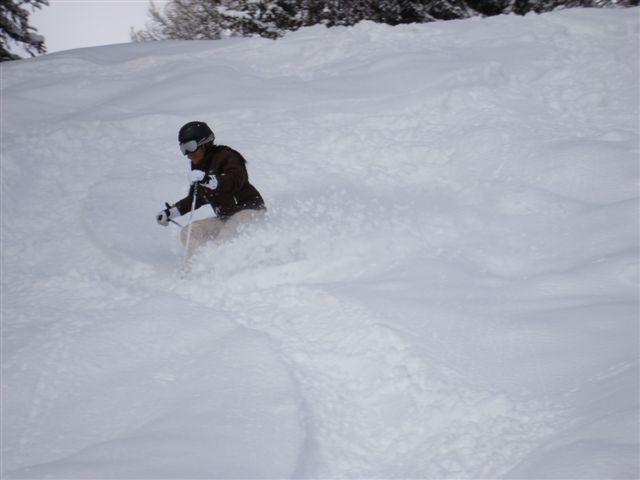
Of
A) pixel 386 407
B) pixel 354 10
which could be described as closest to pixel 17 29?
pixel 354 10

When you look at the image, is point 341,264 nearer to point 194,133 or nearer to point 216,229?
point 216,229

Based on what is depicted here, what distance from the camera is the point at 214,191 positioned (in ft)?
20.4

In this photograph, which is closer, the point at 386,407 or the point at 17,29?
the point at 386,407

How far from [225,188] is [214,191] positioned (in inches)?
10.0

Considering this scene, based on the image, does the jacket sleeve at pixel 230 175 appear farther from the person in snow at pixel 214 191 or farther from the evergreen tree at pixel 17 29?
the evergreen tree at pixel 17 29

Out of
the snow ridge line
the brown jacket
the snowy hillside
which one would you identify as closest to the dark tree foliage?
the snowy hillside

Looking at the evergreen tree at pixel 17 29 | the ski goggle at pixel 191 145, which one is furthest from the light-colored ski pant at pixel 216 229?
the evergreen tree at pixel 17 29

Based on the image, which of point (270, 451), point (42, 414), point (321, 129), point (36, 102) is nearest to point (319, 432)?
point (270, 451)

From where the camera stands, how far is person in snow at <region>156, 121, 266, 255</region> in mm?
5922

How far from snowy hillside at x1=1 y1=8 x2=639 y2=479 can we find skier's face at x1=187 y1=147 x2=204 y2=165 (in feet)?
3.06

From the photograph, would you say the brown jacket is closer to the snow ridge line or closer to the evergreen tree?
the snow ridge line

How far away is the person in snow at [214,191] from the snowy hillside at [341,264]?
269 millimetres

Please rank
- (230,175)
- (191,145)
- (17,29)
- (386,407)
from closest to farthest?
(386,407) < (191,145) < (230,175) < (17,29)

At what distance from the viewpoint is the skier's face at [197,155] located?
603 cm
